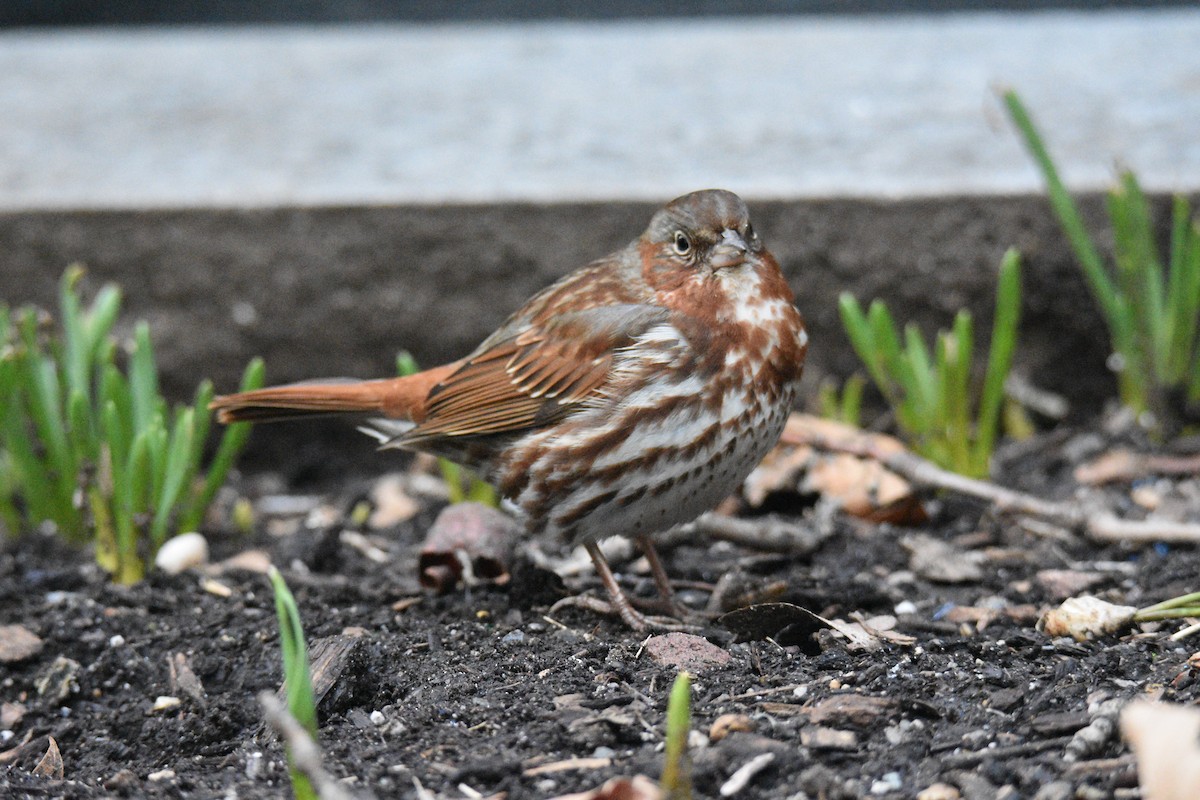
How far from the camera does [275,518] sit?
14.7 feet

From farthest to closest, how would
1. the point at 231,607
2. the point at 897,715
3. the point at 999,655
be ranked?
the point at 231,607 < the point at 999,655 < the point at 897,715

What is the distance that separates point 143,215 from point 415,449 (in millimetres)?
1720

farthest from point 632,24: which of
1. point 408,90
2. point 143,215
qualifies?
point 143,215

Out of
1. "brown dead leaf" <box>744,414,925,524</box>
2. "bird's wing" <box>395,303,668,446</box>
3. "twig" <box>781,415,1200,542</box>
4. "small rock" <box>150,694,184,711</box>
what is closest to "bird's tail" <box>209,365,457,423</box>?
"bird's wing" <box>395,303,668,446</box>

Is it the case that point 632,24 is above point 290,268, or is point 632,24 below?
above

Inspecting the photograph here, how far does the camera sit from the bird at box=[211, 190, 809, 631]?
3.16m

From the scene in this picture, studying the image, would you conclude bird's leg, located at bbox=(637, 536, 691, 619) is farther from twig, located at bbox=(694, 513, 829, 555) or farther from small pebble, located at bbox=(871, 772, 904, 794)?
small pebble, located at bbox=(871, 772, 904, 794)

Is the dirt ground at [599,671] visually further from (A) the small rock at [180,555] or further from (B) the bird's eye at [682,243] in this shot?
(B) the bird's eye at [682,243]

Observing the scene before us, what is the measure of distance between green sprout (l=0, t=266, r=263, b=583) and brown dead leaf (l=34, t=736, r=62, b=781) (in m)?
0.85

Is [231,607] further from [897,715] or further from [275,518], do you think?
[897,715]

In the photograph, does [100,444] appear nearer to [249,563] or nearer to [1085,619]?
[249,563]

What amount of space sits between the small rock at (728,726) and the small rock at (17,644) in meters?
1.72

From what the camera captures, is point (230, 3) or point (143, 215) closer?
point (143, 215)

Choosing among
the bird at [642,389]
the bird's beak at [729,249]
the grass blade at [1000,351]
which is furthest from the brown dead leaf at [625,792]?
the grass blade at [1000,351]
